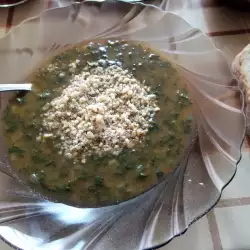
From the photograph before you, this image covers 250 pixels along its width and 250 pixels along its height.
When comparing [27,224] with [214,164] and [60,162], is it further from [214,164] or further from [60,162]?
[214,164]

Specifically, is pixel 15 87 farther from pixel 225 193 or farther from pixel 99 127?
pixel 225 193

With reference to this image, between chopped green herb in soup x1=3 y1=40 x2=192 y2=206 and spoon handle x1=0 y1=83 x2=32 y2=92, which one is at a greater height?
spoon handle x1=0 y1=83 x2=32 y2=92

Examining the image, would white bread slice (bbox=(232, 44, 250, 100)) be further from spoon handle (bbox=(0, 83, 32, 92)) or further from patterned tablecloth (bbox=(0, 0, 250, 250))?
spoon handle (bbox=(0, 83, 32, 92))

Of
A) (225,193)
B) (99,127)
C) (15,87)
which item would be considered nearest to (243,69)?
(225,193)

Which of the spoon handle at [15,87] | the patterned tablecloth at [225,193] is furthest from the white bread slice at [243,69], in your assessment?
the spoon handle at [15,87]

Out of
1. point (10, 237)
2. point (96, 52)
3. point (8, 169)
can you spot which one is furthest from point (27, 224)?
point (96, 52)

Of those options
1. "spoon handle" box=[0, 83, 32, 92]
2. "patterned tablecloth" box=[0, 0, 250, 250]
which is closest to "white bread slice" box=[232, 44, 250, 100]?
"patterned tablecloth" box=[0, 0, 250, 250]
